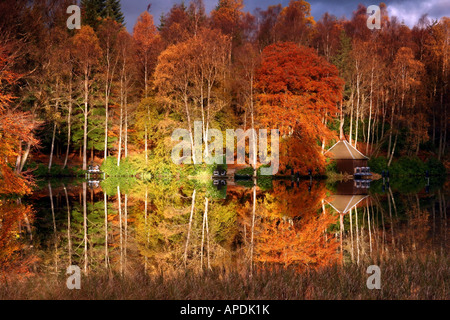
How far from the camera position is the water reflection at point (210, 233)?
7.91m

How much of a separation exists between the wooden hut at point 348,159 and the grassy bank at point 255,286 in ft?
98.8

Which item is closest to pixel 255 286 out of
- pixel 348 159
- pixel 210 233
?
pixel 210 233

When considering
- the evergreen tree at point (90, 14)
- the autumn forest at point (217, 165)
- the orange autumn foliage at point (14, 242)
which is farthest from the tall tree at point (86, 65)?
the orange autumn foliage at point (14, 242)

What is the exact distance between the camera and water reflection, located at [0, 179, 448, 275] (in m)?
7.91

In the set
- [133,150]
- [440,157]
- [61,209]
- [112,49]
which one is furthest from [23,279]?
[440,157]

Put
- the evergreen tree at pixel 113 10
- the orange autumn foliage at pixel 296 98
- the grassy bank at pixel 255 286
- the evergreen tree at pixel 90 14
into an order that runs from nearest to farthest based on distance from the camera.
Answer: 1. the grassy bank at pixel 255 286
2. the orange autumn foliage at pixel 296 98
3. the evergreen tree at pixel 90 14
4. the evergreen tree at pixel 113 10

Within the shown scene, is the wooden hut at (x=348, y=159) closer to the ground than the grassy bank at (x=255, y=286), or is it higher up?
higher up

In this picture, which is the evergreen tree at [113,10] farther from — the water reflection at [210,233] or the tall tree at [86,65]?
the water reflection at [210,233]

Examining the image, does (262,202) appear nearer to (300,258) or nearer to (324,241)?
(324,241)

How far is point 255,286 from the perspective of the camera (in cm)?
543

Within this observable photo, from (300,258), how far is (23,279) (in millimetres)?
4496

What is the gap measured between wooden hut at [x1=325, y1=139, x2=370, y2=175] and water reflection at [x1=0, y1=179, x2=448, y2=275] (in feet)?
59.1

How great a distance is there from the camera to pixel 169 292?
5203 millimetres

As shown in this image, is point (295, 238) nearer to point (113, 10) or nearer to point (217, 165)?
point (217, 165)
